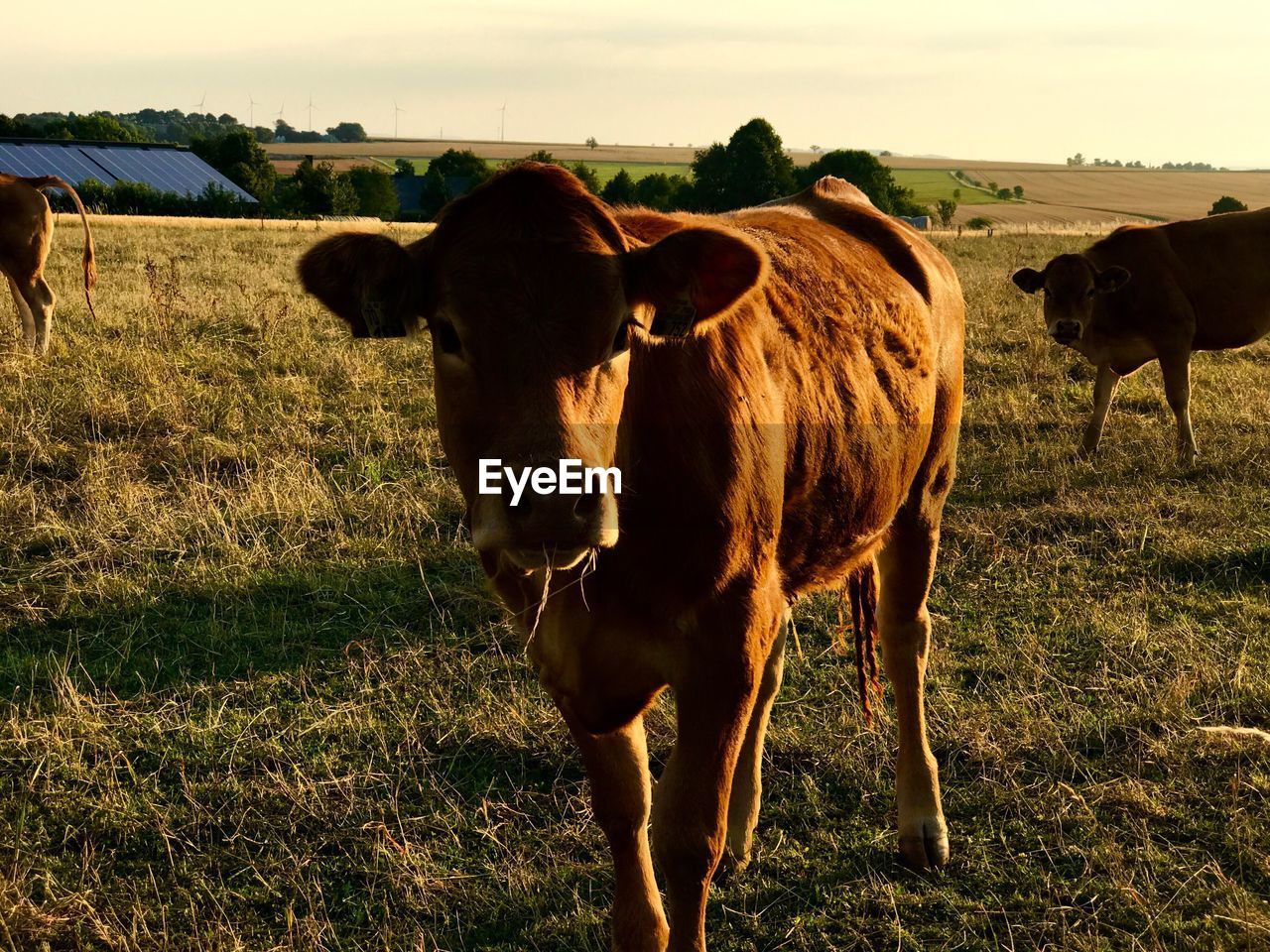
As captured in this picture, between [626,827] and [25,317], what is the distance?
9446 millimetres

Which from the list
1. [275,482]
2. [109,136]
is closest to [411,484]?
[275,482]

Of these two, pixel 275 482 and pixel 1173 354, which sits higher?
pixel 1173 354

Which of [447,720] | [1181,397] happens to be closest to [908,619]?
[447,720]

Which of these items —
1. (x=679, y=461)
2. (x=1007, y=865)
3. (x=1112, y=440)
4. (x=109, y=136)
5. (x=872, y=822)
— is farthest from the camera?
(x=109, y=136)

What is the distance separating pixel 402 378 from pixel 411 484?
8.52 ft

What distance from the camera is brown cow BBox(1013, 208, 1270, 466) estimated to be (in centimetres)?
957

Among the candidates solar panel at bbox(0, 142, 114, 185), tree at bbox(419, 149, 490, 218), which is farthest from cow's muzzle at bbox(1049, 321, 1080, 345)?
solar panel at bbox(0, 142, 114, 185)

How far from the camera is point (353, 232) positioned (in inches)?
101

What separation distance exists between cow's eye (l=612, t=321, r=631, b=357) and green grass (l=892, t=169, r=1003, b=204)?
63746 millimetres

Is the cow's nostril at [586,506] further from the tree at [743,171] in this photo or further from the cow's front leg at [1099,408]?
the tree at [743,171]

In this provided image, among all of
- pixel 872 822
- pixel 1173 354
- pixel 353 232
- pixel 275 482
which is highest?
pixel 353 232

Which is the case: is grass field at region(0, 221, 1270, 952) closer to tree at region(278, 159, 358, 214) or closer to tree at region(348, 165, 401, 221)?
tree at region(348, 165, 401, 221)

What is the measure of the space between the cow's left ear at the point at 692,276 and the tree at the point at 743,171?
157 feet

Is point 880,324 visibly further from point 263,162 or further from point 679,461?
point 263,162
